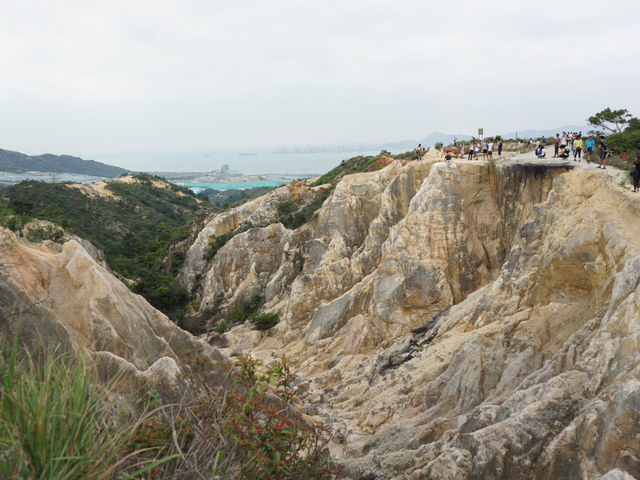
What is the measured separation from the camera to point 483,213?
1906cm

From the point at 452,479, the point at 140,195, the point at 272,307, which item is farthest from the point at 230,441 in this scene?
the point at 140,195

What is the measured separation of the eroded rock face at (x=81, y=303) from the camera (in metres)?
10.5

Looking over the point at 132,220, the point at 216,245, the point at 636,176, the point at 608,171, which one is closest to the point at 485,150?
the point at 608,171

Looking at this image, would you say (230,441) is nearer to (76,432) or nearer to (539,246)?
(76,432)

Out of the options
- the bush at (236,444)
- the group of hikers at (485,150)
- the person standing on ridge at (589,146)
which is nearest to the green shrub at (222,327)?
the group of hikers at (485,150)

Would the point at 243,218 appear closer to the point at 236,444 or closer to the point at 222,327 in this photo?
the point at 222,327

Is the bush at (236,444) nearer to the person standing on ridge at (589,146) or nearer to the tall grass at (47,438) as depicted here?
the tall grass at (47,438)

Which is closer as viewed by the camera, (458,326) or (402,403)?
(402,403)

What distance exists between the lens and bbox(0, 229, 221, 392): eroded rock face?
34.5 ft

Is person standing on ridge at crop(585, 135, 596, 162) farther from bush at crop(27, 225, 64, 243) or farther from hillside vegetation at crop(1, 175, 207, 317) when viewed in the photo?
hillside vegetation at crop(1, 175, 207, 317)

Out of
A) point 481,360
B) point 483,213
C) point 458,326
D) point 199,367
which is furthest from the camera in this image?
point 483,213

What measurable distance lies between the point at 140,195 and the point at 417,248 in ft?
241

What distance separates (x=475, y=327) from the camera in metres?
15.3

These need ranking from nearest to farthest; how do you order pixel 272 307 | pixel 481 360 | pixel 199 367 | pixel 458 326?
pixel 199 367, pixel 481 360, pixel 458 326, pixel 272 307
